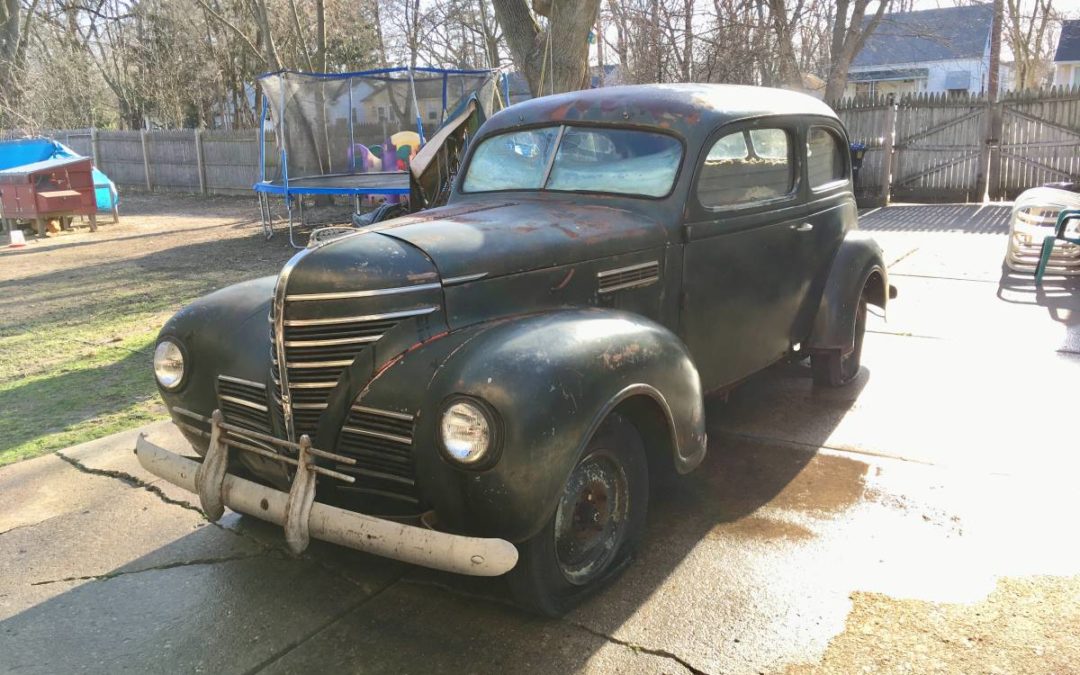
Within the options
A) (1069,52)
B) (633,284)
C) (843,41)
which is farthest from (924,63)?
(633,284)

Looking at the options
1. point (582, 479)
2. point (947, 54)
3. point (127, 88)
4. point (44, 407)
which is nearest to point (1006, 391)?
point (582, 479)

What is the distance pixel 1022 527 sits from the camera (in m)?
3.58

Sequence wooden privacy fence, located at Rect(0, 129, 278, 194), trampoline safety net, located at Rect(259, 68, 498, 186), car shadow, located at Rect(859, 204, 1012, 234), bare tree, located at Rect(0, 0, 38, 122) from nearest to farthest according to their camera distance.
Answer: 1. car shadow, located at Rect(859, 204, 1012, 234)
2. trampoline safety net, located at Rect(259, 68, 498, 186)
3. wooden privacy fence, located at Rect(0, 129, 278, 194)
4. bare tree, located at Rect(0, 0, 38, 122)

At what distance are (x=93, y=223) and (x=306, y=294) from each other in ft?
48.2

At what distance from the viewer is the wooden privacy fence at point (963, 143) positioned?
15.0m

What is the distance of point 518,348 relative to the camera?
2756 mm

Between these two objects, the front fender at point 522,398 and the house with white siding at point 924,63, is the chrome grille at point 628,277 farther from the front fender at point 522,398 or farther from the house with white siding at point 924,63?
the house with white siding at point 924,63

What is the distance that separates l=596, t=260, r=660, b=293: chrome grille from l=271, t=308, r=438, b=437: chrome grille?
930mm

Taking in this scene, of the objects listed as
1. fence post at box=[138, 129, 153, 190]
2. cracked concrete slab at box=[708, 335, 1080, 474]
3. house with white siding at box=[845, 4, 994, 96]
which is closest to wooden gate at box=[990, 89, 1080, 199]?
cracked concrete slab at box=[708, 335, 1080, 474]

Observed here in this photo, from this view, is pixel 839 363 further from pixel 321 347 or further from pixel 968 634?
pixel 321 347

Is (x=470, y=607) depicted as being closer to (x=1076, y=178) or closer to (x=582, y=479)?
(x=582, y=479)

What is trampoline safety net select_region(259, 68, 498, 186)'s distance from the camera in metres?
13.5

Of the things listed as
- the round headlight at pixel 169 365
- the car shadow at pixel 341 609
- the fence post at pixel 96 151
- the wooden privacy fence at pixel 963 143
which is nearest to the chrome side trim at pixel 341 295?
the round headlight at pixel 169 365

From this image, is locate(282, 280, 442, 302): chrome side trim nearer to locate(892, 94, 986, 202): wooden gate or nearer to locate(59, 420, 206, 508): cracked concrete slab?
locate(59, 420, 206, 508): cracked concrete slab
